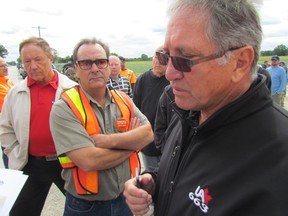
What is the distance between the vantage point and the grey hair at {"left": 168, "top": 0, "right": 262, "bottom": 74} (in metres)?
1.05

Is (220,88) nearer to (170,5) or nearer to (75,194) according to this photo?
(170,5)

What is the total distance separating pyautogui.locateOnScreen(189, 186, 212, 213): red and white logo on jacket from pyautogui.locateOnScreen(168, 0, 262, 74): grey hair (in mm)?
569

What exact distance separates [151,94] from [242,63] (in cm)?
274

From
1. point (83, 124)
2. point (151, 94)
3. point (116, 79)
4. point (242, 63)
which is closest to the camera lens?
point (242, 63)

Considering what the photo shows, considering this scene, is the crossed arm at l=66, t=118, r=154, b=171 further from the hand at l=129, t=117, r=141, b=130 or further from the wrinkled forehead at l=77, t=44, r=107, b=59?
the wrinkled forehead at l=77, t=44, r=107, b=59

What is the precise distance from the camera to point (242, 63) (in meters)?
1.11

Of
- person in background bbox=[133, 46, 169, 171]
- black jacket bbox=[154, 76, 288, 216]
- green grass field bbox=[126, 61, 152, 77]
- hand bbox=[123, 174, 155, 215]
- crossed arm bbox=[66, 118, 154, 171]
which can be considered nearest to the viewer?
black jacket bbox=[154, 76, 288, 216]

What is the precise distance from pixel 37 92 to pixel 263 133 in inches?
93.0

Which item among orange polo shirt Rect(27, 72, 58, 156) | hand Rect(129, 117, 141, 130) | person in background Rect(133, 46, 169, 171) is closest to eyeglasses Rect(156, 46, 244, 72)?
hand Rect(129, 117, 141, 130)

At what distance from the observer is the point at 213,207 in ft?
3.27

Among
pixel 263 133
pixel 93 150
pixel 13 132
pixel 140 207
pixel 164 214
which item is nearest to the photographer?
pixel 263 133

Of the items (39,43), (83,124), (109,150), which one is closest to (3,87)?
(39,43)

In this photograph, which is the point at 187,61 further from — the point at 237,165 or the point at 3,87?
the point at 3,87

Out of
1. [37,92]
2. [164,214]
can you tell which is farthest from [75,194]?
[37,92]
